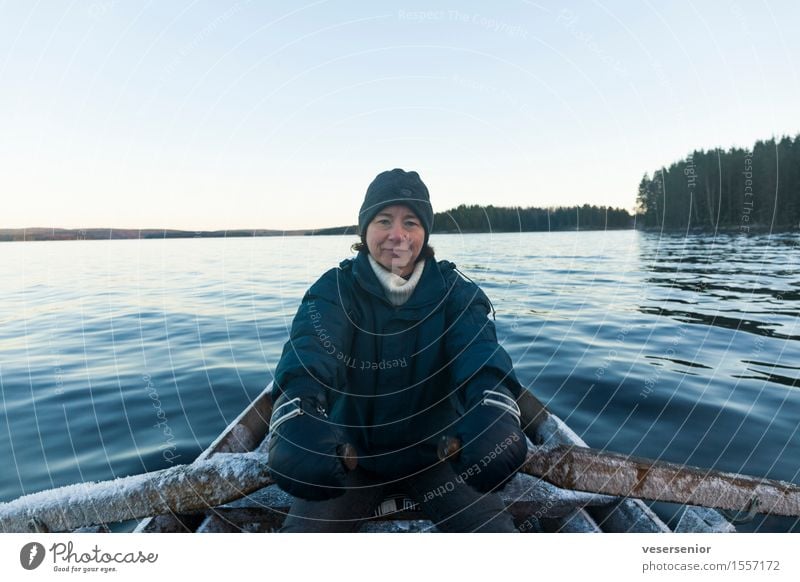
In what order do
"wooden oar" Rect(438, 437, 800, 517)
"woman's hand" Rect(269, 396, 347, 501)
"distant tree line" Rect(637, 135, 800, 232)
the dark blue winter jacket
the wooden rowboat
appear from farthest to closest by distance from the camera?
"distant tree line" Rect(637, 135, 800, 232), the wooden rowboat, the dark blue winter jacket, "wooden oar" Rect(438, 437, 800, 517), "woman's hand" Rect(269, 396, 347, 501)

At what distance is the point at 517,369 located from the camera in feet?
24.2

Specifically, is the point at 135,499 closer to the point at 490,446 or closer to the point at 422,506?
the point at 422,506

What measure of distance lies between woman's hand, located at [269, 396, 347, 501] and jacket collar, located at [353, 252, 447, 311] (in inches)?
34.3

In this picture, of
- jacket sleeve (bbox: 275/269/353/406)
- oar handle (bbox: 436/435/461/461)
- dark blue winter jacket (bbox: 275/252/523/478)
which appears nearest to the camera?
oar handle (bbox: 436/435/461/461)

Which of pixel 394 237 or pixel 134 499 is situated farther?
pixel 394 237

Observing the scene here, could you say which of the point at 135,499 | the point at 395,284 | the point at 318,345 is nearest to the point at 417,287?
the point at 395,284

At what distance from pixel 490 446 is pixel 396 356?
32.7 inches

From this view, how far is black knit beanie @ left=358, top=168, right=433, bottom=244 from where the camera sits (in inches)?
113

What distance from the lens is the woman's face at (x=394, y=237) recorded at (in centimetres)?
288

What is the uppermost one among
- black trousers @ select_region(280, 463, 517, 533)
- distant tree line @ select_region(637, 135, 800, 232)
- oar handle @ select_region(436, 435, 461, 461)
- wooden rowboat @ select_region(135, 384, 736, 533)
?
distant tree line @ select_region(637, 135, 800, 232)

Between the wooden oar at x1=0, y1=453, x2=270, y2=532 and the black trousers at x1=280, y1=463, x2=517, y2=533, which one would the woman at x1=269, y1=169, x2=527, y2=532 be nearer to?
the black trousers at x1=280, y1=463, x2=517, y2=533

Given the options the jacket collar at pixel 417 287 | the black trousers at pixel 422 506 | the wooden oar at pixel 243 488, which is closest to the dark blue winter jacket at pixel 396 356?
the jacket collar at pixel 417 287

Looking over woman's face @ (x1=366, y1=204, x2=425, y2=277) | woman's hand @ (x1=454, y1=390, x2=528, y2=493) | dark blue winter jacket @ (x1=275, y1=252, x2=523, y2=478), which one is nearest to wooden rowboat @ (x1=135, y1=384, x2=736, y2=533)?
dark blue winter jacket @ (x1=275, y1=252, x2=523, y2=478)
